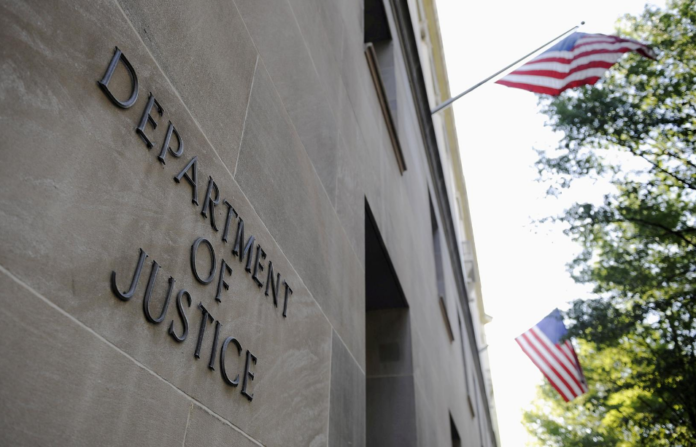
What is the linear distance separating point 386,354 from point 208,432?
5.17 meters

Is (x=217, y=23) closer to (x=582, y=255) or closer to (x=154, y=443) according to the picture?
(x=154, y=443)

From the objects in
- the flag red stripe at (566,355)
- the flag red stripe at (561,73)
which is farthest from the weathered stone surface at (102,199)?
the flag red stripe at (566,355)

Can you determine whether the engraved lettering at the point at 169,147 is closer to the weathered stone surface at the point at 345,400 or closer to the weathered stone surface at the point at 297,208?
the weathered stone surface at the point at 297,208

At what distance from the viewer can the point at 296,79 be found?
3812 millimetres

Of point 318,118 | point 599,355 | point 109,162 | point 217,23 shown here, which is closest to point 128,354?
point 109,162

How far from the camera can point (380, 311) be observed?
290 inches

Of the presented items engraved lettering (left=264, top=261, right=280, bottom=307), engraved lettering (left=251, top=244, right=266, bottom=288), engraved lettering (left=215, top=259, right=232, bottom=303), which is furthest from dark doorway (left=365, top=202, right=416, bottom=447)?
engraved lettering (left=215, top=259, right=232, bottom=303)

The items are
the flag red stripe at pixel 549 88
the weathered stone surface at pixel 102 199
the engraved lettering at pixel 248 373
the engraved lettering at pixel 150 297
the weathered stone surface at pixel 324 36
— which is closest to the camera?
the weathered stone surface at pixel 102 199

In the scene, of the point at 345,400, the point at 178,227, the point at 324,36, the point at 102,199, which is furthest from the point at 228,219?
the point at 324,36

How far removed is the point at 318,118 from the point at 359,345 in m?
1.94

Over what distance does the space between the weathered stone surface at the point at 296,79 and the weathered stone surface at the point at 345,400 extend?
4.13 ft

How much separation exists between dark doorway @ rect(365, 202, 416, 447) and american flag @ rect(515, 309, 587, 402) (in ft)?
29.7

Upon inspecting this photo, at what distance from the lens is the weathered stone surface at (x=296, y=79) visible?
335 centimetres

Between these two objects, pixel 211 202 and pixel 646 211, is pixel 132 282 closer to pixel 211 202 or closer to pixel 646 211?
pixel 211 202
